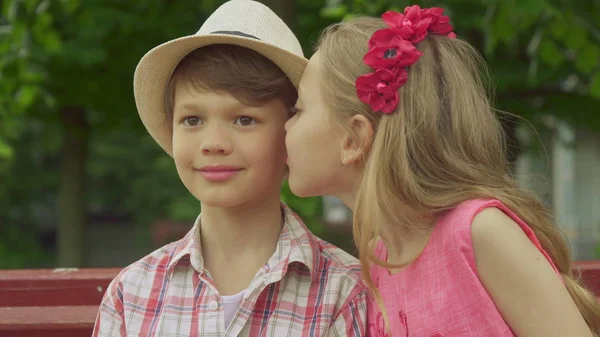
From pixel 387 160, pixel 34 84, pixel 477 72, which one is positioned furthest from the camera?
pixel 34 84

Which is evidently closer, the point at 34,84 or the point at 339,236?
the point at 34,84

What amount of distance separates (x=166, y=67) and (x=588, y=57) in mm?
3207

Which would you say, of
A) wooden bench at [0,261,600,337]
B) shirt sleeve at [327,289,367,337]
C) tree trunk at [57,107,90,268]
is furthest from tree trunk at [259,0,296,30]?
tree trunk at [57,107,90,268]

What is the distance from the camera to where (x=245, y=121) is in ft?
7.71

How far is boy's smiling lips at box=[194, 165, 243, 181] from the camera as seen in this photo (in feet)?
7.61

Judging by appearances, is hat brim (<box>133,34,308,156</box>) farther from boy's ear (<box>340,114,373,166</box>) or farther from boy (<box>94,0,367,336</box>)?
boy's ear (<box>340,114,373,166</box>)

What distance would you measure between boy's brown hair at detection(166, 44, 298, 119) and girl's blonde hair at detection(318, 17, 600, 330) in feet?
0.55

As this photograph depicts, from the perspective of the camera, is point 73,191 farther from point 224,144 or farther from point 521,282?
point 521,282

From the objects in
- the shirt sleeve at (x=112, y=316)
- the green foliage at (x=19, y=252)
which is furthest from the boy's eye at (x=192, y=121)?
the green foliage at (x=19, y=252)

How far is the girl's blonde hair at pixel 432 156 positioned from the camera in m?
2.20

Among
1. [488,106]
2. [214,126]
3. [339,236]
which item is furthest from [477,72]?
[339,236]

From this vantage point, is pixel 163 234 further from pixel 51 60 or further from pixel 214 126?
pixel 214 126

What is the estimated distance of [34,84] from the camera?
19.3ft

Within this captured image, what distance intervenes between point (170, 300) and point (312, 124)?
24.1 inches
